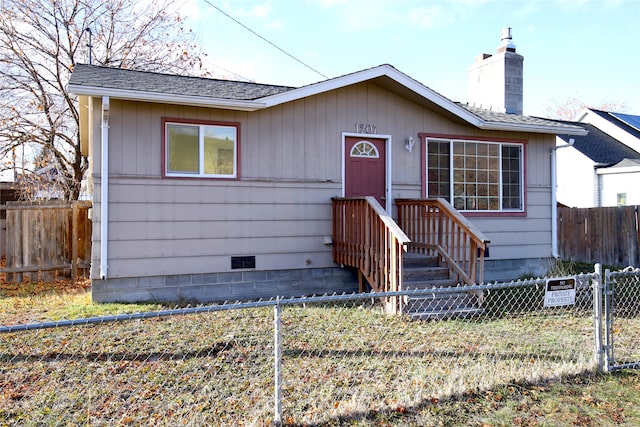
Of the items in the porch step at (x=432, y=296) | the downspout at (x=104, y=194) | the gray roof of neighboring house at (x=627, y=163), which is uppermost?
the gray roof of neighboring house at (x=627, y=163)

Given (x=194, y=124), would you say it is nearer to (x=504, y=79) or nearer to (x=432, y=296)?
(x=432, y=296)

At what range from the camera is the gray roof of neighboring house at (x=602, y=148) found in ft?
61.5

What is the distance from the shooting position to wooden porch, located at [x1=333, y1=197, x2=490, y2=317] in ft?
22.4

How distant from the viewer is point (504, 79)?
1181 centimetres

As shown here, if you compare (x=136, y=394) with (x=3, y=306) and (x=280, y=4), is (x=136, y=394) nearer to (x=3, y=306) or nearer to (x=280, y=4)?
(x=3, y=306)

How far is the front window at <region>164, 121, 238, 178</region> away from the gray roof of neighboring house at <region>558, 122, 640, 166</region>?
48.8 ft

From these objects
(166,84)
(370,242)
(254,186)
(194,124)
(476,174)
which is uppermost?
(166,84)

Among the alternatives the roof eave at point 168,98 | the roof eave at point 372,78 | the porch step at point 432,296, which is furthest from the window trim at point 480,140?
the roof eave at point 168,98

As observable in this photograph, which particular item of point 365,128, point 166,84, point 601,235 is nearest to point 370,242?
point 365,128

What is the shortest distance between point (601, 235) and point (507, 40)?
584 cm

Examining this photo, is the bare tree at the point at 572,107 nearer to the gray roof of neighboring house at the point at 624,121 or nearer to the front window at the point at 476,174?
the gray roof of neighboring house at the point at 624,121

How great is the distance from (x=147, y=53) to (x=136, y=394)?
14127 millimetres

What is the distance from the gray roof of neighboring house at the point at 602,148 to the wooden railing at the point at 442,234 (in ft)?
40.8

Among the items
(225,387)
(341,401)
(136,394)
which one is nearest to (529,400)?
(341,401)
